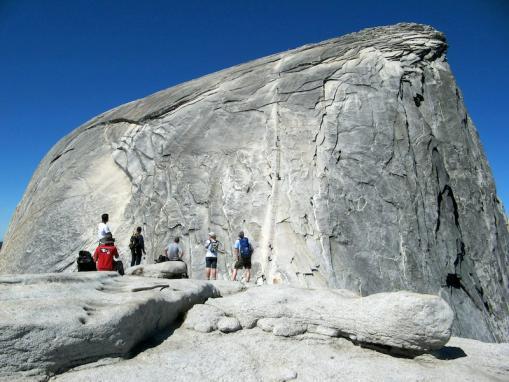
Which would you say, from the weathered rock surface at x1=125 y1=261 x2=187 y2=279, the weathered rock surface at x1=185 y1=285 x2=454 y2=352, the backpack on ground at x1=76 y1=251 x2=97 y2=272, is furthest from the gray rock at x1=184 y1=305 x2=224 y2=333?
the backpack on ground at x1=76 y1=251 x2=97 y2=272

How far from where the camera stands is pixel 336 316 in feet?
20.8

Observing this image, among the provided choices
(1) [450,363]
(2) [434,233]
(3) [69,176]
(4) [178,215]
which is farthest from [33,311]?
(3) [69,176]

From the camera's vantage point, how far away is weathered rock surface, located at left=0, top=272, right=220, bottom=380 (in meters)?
4.35

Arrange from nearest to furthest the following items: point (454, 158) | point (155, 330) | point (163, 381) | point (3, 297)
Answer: point (163, 381)
point (3, 297)
point (155, 330)
point (454, 158)

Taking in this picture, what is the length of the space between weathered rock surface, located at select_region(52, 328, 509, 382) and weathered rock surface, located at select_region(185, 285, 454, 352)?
0.17 m

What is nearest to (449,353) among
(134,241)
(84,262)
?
(84,262)

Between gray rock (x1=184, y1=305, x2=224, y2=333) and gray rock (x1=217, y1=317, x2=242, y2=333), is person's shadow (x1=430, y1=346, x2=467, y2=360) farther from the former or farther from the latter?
gray rock (x1=184, y1=305, x2=224, y2=333)

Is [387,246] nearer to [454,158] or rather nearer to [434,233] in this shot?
[434,233]

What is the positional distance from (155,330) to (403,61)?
14.1m

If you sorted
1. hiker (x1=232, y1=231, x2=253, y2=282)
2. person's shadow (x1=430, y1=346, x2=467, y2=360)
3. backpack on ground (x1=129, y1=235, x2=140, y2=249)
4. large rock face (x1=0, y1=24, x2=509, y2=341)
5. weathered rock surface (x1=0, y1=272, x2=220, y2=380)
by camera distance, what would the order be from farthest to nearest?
1. large rock face (x1=0, y1=24, x2=509, y2=341)
2. backpack on ground (x1=129, y1=235, x2=140, y2=249)
3. hiker (x1=232, y1=231, x2=253, y2=282)
4. person's shadow (x1=430, y1=346, x2=467, y2=360)
5. weathered rock surface (x1=0, y1=272, x2=220, y2=380)

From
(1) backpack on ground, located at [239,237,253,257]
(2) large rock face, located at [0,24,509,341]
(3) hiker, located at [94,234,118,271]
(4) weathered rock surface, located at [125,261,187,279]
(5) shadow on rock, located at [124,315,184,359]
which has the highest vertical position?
(2) large rock face, located at [0,24,509,341]

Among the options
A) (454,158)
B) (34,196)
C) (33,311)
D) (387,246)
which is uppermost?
Result: (454,158)

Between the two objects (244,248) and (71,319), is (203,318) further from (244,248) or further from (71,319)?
(244,248)

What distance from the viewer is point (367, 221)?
13461 mm
